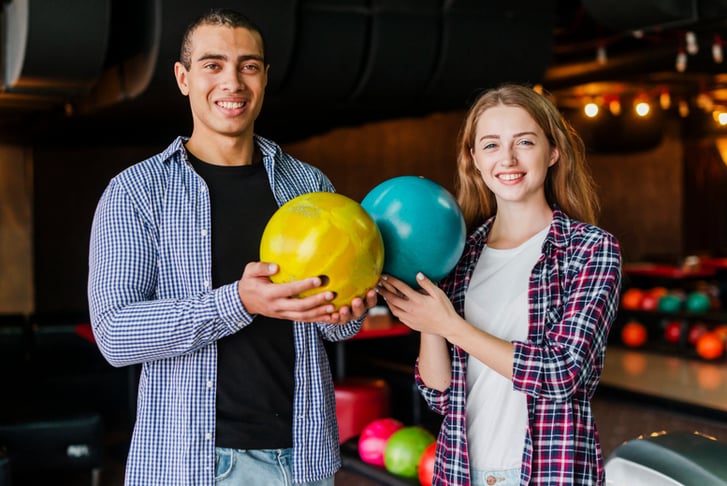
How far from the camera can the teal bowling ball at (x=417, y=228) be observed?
182 centimetres

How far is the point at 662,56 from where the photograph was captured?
333 inches

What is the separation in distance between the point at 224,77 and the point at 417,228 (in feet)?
1.72

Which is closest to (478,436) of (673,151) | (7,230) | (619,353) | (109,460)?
(109,460)

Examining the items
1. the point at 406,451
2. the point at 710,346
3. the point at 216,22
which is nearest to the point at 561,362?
the point at 216,22

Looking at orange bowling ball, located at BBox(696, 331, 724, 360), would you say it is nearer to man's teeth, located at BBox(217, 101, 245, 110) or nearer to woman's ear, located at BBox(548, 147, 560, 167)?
woman's ear, located at BBox(548, 147, 560, 167)

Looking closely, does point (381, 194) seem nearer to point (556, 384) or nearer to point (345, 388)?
point (556, 384)

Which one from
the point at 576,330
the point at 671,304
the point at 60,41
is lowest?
the point at 671,304

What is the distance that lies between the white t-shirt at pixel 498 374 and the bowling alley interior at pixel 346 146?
21cm

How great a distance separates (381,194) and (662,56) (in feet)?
24.0

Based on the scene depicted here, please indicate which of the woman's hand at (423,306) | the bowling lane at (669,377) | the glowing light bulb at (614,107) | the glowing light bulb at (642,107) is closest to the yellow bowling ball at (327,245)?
the woman's hand at (423,306)

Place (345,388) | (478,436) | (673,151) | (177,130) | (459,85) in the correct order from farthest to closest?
(673,151)
(177,130)
(459,85)
(345,388)
(478,436)

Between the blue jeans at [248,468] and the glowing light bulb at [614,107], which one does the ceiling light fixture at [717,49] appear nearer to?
the glowing light bulb at [614,107]

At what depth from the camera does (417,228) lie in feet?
5.98

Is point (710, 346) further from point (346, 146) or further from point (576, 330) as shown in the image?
point (576, 330)
